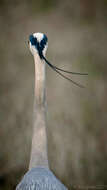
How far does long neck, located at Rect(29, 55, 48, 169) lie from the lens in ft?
5.24

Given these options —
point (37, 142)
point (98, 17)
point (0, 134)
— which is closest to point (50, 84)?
point (0, 134)

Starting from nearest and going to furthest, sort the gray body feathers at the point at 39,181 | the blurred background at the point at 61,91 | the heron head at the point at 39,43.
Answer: the gray body feathers at the point at 39,181 < the heron head at the point at 39,43 < the blurred background at the point at 61,91

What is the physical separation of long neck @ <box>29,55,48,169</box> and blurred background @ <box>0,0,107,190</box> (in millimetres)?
1360

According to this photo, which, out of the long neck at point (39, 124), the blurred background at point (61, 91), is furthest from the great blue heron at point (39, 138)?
the blurred background at point (61, 91)

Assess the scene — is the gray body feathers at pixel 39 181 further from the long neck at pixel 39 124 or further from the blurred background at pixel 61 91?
the blurred background at pixel 61 91

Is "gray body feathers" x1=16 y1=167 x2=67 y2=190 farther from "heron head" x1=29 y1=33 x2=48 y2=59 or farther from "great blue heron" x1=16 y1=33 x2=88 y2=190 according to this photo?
"heron head" x1=29 y1=33 x2=48 y2=59

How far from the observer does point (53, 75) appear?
10.8 ft

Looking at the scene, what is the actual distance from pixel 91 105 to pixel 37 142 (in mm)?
1632

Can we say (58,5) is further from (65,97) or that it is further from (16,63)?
(65,97)

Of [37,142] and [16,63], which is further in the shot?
[16,63]

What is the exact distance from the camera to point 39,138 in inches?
63.9

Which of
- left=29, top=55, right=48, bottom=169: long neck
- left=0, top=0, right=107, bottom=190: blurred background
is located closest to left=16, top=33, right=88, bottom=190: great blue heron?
left=29, top=55, right=48, bottom=169: long neck

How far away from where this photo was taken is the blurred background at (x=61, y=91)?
9.92 ft

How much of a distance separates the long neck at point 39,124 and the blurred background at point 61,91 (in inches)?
53.6
